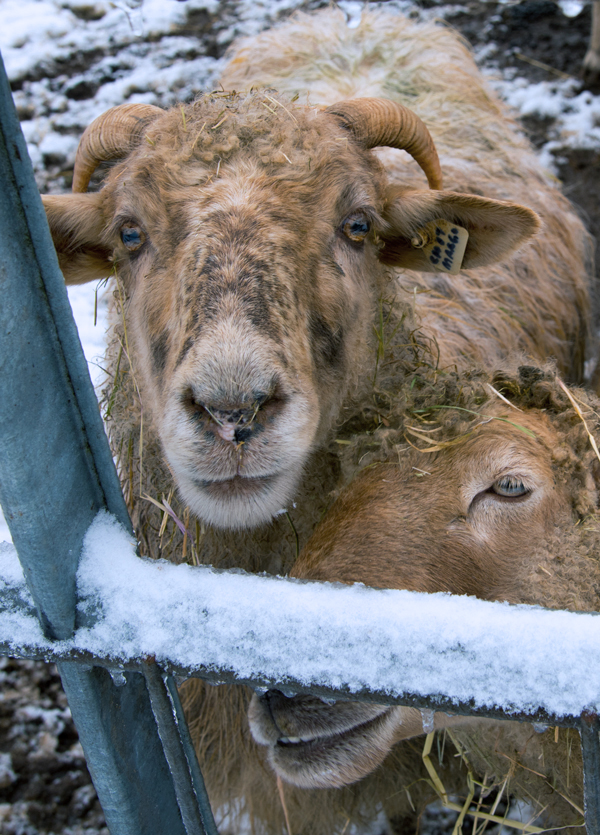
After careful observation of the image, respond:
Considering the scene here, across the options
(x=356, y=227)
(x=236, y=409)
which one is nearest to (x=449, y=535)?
(x=236, y=409)

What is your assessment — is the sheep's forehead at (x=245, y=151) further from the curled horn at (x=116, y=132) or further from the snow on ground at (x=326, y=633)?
the snow on ground at (x=326, y=633)

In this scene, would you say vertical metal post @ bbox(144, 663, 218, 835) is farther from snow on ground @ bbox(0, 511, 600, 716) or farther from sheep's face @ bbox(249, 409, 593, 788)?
sheep's face @ bbox(249, 409, 593, 788)

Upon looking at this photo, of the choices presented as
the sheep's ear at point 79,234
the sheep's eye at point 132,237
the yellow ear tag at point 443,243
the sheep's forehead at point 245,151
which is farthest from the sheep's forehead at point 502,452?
the sheep's ear at point 79,234

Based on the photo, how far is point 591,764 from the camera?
3.42ft

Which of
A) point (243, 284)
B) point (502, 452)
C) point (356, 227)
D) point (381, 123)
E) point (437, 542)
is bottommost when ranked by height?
point (437, 542)

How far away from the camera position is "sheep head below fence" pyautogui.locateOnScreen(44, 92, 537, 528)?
1729 mm

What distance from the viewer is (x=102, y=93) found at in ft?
19.9

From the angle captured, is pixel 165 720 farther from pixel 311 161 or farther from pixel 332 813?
pixel 332 813

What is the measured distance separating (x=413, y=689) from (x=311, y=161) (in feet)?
5.36

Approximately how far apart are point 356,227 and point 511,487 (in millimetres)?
978

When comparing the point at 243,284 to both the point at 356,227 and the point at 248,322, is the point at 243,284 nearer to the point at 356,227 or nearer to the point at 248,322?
the point at 248,322

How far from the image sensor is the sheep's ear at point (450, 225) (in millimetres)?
2307

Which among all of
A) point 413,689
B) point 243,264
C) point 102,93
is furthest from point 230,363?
point 102,93

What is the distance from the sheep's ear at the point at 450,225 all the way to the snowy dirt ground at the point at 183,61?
2.26m
